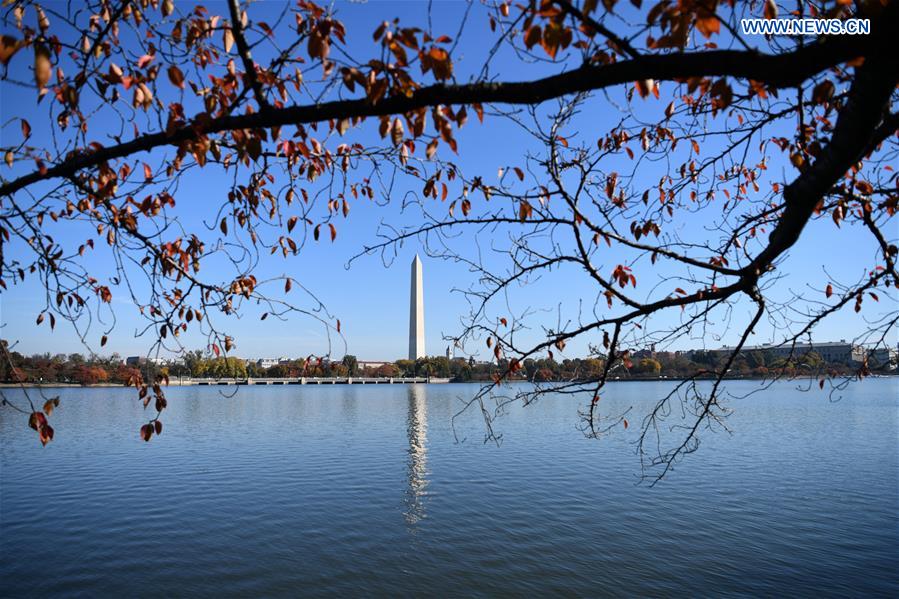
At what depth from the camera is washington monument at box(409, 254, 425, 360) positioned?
84500 millimetres

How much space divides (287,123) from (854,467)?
71.4 ft

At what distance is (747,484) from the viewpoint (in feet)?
51.8

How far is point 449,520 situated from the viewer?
42.7 feet

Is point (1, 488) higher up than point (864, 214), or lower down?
lower down

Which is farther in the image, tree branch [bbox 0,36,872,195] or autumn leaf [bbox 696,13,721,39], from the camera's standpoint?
autumn leaf [bbox 696,13,721,39]

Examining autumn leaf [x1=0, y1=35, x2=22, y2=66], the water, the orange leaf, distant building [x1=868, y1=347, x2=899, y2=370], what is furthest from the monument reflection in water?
autumn leaf [x1=0, y1=35, x2=22, y2=66]

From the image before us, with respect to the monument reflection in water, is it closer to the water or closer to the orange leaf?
the water

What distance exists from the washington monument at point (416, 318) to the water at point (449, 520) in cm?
6153

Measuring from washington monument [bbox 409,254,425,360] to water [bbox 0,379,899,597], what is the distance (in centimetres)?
6153

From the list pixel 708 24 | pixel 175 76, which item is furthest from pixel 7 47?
pixel 708 24

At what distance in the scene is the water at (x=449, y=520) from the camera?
383 inches

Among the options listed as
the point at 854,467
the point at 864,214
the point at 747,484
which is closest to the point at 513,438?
the point at 747,484

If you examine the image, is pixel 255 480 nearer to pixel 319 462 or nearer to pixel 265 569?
pixel 319 462

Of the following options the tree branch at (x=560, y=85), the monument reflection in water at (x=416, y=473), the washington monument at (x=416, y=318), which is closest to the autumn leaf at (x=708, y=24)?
the tree branch at (x=560, y=85)
